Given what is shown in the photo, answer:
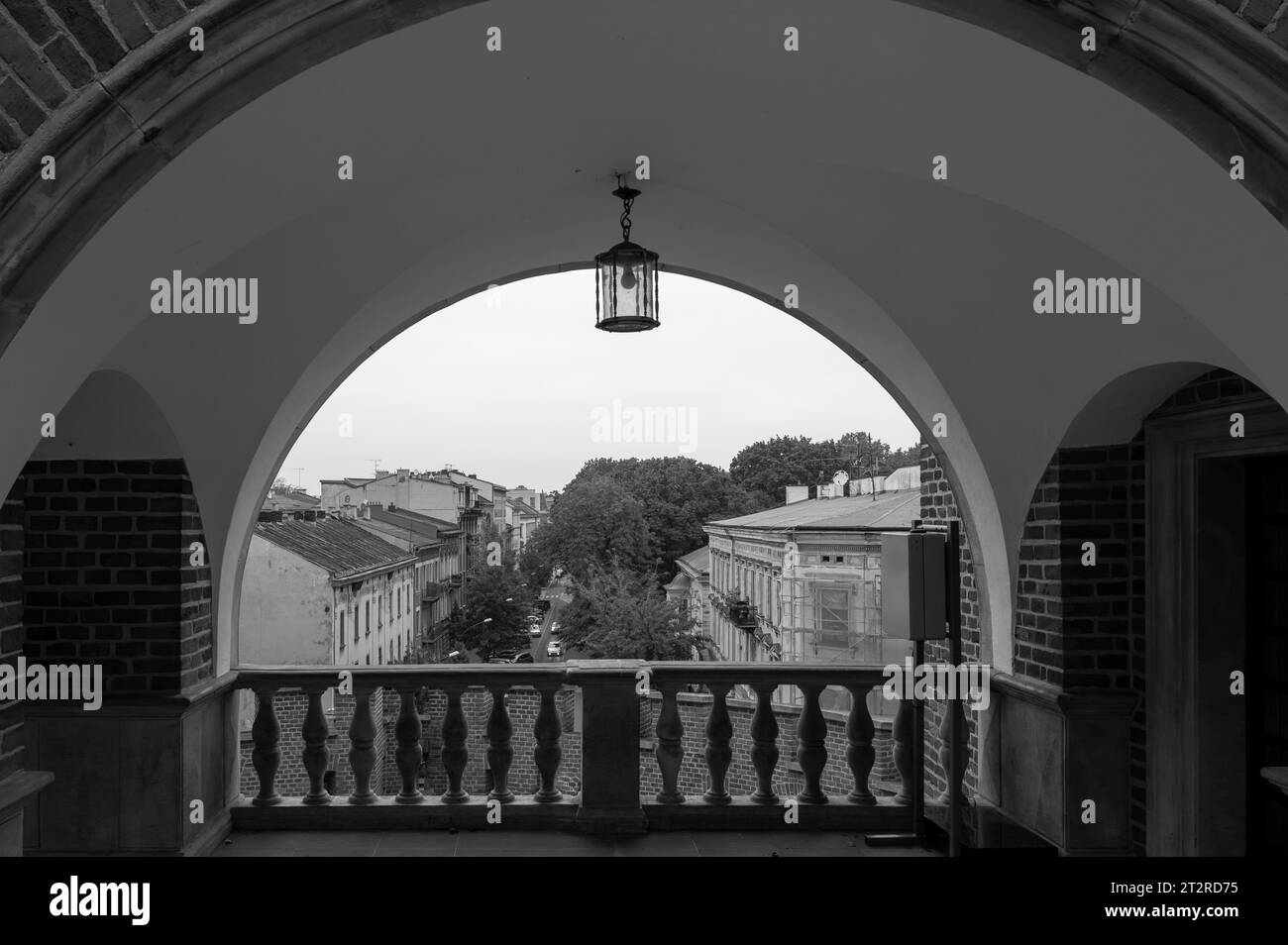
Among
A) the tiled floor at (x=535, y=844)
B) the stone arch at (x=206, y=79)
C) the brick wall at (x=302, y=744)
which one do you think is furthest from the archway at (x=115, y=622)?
the brick wall at (x=302, y=744)

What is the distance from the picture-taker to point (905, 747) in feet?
16.3

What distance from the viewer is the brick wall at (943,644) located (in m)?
5.09

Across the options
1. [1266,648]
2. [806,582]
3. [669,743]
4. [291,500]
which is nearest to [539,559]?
[806,582]

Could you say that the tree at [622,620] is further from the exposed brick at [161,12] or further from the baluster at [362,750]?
the exposed brick at [161,12]

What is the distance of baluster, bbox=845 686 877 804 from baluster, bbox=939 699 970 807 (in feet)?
1.38

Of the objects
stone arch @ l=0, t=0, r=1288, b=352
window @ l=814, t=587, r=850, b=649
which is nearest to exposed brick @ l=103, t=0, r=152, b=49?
stone arch @ l=0, t=0, r=1288, b=352

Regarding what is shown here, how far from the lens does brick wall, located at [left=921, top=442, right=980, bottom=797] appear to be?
509 cm

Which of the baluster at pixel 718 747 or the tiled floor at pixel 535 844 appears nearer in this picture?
the tiled floor at pixel 535 844

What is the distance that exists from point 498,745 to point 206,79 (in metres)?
3.75

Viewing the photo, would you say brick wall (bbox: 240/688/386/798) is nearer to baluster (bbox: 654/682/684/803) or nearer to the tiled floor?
the tiled floor

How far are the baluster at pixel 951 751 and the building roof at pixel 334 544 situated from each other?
37.7 ft

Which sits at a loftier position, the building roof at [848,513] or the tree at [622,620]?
the building roof at [848,513]

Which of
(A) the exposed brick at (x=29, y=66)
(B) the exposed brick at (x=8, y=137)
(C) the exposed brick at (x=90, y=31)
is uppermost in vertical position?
(C) the exposed brick at (x=90, y=31)
